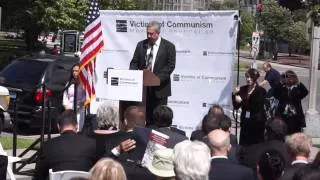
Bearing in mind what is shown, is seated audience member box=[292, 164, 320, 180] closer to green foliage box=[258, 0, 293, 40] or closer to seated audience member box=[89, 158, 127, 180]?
seated audience member box=[89, 158, 127, 180]

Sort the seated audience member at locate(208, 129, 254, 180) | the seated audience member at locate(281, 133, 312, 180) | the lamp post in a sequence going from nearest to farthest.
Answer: the seated audience member at locate(208, 129, 254, 180)
the seated audience member at locate(281, 133, 312, 180)
the lamp post

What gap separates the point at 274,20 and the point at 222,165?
67216mm

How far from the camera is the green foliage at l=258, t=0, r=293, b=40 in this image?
71.3 metres

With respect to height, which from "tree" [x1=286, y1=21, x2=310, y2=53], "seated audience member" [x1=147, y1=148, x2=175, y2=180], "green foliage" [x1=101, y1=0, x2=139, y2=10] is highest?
"green foliage" [x1=101, y1=0, x2=139, y2=10]

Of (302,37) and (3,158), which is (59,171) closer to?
(3,158)

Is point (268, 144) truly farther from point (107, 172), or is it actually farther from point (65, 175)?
point (107, 172)

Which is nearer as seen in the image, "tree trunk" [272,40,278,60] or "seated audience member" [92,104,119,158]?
"seated audience member" [92,104,119,158]

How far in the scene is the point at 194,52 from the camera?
12.3 m

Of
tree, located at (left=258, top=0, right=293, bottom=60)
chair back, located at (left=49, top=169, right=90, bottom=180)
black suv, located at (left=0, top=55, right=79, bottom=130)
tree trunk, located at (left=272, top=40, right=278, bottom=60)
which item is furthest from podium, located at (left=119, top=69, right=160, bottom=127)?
tree trunk, located at (left=272, top=40, right=278, bottom=60)

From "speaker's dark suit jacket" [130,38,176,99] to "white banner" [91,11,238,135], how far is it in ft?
3.34

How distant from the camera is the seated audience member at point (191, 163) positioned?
5.21 m

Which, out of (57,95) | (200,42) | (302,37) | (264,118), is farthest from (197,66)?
(302,37)

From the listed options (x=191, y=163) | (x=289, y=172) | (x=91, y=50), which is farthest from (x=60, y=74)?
(x=191, y=163)

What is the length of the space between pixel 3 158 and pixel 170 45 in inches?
192
